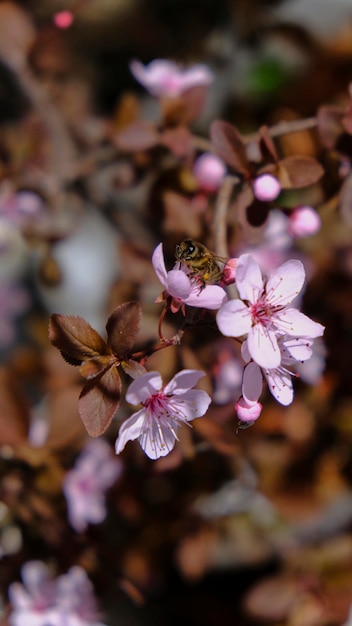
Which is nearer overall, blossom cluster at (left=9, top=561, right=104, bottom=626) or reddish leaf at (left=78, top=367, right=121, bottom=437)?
reddish leaf at (left=78, top=367, right=121, bottom=437)

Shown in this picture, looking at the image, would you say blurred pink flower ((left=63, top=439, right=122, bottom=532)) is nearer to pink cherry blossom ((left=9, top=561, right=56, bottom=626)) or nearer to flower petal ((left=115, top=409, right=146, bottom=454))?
pink cherry blossom ((left=9, top=561, right=56, bottom=626))

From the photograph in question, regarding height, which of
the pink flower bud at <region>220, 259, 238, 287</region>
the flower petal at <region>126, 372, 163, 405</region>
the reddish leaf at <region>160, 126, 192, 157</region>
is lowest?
the flower petal at <region>126, 372, 163, 405</region>

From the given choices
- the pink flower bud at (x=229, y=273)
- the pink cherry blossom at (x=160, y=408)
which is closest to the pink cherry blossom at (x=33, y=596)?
the pink cherry blossom at (x=160, y=408)

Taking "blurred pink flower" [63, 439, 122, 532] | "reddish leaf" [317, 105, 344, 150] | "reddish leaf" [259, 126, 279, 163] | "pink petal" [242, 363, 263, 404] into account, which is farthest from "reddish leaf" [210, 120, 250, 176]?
"blurred pink flower" [63, 439, 122, 532]

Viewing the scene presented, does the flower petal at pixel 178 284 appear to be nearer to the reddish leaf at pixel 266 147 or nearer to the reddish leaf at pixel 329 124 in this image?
the reddish leaf at pixel 266 147

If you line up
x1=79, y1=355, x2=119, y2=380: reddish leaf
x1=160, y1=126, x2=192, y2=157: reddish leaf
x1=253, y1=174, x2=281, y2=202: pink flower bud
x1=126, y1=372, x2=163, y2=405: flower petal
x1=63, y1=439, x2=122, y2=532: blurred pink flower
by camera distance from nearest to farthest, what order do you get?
x1=126, y1=372, x2=163, y2=405: flower petal → x1=79, y1=355, x2=119, y2=380: reddish leaf → x1=253, y1=174, x2=281, y2=202: pink flower bud → x1=160, y1=126, x2=192, y2=157: reddish leaf → x1=63, y1=439, x2=122, y2=532: blurred pink flower

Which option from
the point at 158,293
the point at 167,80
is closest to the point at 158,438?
the point at 158,293

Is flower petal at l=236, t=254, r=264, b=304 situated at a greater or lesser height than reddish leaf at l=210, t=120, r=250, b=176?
lesser

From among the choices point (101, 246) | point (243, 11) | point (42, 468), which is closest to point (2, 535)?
point (42, 468)
